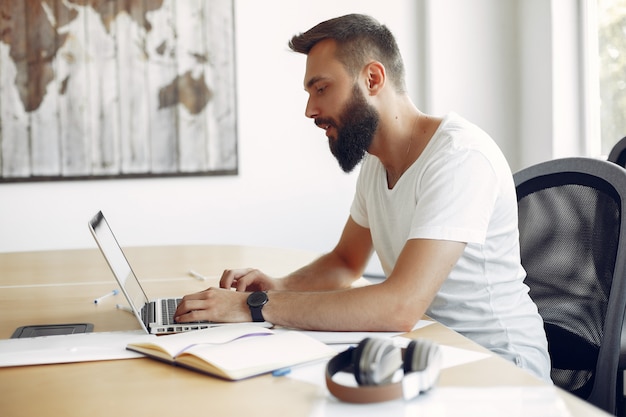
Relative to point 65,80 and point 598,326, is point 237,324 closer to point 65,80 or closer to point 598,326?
point 598,326

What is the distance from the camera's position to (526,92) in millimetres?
4129

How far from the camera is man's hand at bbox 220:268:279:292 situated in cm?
176

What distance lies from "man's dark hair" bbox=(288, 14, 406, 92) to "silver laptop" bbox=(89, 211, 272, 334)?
0.61 meters

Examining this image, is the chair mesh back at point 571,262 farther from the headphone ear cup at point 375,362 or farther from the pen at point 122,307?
the pen at point 122,307

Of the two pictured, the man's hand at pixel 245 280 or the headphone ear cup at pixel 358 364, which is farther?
the man's hand at pixel 245 280

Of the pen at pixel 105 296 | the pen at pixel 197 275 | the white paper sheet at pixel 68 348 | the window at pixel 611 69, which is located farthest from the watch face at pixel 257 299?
the window at pixel 611 69

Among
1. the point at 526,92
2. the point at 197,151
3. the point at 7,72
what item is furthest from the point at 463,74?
the point at 7,72

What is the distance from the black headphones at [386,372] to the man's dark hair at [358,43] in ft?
2.90

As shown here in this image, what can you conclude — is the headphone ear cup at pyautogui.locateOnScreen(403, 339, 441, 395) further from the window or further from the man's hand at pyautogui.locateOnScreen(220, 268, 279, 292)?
the window

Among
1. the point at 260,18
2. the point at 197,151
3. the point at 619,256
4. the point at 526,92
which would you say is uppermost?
the point at 260,18

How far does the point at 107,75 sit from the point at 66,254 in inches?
62.8

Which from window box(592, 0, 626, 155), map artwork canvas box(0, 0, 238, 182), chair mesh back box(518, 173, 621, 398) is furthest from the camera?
map artwork canvas box(0, 0, 238, 182)

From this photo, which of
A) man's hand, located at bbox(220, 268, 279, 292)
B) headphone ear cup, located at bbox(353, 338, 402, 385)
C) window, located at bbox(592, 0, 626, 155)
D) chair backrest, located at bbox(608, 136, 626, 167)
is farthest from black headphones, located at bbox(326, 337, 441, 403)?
window, located at bbox(592, 0, 626, 155)

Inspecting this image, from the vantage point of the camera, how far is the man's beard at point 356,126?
172 centimetres
